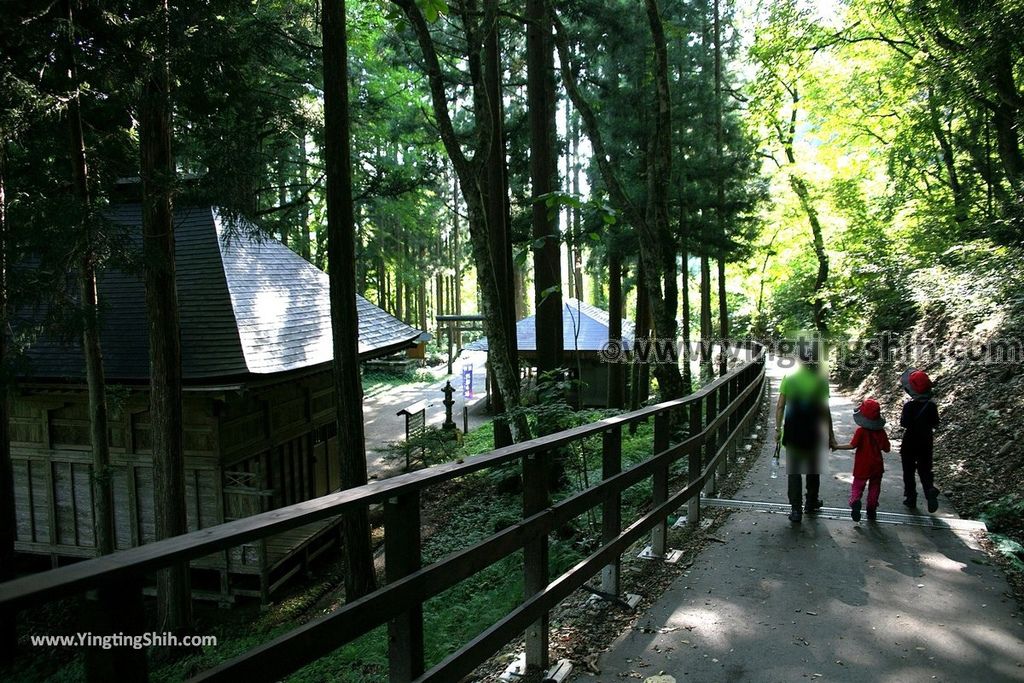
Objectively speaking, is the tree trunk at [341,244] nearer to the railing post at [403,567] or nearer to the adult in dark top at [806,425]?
the adult in dark top at [806,425]

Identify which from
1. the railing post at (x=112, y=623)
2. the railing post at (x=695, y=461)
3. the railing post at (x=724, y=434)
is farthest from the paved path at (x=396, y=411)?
the railing post at (x=112, y=623)

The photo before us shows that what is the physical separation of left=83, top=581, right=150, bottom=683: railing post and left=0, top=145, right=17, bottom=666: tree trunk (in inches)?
281

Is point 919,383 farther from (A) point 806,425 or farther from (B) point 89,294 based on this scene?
(B) point 89,294

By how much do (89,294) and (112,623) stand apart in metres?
8.43

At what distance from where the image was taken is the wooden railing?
5.23 ft

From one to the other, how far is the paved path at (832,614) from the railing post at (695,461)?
297 mm

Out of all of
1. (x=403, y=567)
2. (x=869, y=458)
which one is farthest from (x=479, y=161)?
(x=403, y=567)

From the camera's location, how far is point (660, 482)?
17.2 feet

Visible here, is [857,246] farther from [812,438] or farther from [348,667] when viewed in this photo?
[348,667]

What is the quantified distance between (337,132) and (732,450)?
6933 millimetres

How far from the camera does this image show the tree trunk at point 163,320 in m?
8.34

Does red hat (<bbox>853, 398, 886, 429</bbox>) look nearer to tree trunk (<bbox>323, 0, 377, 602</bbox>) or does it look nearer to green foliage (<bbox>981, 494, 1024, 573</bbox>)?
green foliage (<bbox>981, 494, 1024, 573</bbox>)

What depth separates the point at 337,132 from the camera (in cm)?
754

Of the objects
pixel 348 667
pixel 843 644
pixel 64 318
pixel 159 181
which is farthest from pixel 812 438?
pixel 64 318
